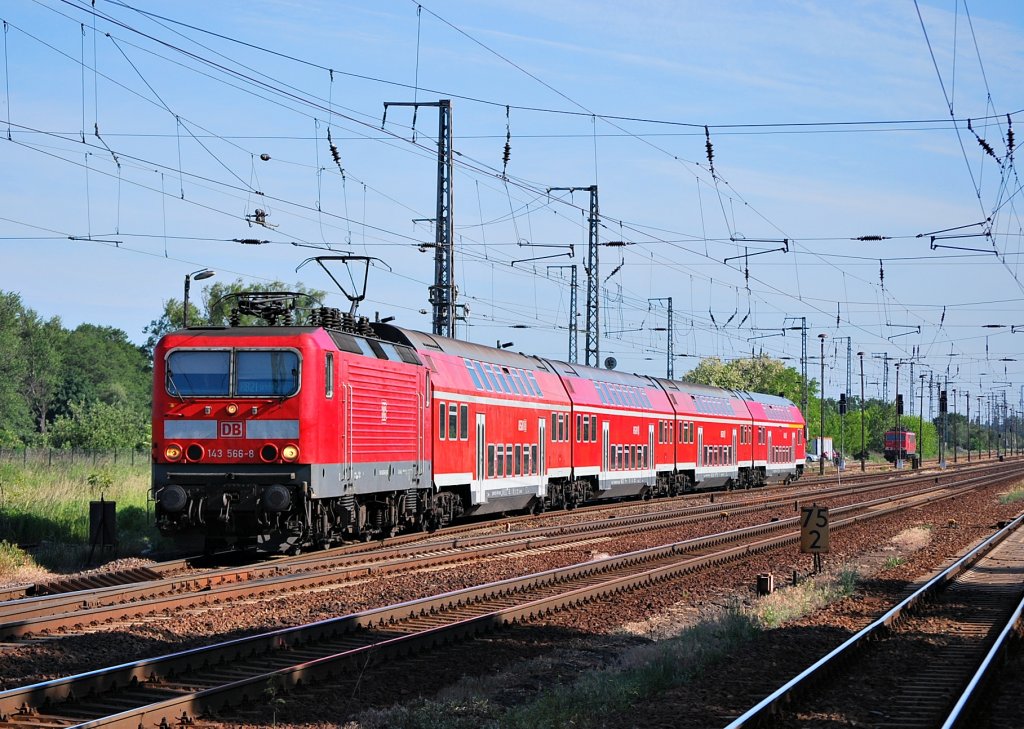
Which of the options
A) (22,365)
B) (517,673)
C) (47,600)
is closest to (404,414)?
(47,600)

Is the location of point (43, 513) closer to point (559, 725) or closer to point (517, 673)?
point (517, 673)

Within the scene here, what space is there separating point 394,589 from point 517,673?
537 cm

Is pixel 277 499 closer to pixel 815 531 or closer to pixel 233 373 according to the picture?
pixel 233 373

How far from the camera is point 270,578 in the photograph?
17453 millimetres

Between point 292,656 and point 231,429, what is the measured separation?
25.3 feet

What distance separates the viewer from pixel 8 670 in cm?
1120

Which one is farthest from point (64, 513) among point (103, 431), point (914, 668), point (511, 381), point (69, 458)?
point (103, 431)

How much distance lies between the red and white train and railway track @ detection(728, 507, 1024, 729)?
9.24 metres

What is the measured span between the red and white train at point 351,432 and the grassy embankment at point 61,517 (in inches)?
93.2

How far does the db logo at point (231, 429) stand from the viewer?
19266 millimetres

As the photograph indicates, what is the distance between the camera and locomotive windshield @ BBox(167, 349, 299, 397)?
1933 centimetres

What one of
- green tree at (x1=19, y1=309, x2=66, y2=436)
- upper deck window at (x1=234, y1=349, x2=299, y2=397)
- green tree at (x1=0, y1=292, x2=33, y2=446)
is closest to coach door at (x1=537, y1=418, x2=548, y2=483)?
upper deck window at (x1=234, y1=349, x2=299, y2=397)

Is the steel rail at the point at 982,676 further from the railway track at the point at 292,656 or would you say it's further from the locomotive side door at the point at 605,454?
the locomotive side door at the point at 605,454

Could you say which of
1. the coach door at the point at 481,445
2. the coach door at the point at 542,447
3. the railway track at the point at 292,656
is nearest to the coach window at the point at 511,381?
the coach door at the point at 542,447
